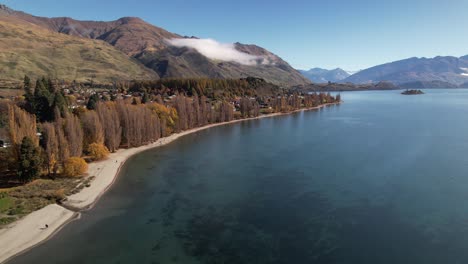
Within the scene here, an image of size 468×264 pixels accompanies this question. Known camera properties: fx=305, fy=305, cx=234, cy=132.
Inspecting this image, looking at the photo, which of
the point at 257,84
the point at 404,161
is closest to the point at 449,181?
the point at 404,161

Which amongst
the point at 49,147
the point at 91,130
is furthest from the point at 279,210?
the point at 91,130

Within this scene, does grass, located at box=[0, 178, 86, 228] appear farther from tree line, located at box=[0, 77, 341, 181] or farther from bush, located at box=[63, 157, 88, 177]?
tree line, located at box=[0, 77, 341, 181]

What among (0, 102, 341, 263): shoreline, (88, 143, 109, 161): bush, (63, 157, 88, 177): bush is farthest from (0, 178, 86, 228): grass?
(88, 143, 109, 161): bush

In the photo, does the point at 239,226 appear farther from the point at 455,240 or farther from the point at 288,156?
the point at 288,156

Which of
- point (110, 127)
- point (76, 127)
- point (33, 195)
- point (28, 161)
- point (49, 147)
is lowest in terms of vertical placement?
point (33, 195)

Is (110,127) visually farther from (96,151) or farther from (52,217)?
(52,217)
